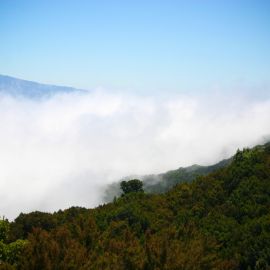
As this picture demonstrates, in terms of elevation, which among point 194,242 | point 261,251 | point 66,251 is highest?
point 66,251

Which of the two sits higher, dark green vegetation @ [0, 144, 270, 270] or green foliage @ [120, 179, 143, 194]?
green foliage @ [120, 179, 143, 194]

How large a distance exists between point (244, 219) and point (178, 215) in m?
6.86

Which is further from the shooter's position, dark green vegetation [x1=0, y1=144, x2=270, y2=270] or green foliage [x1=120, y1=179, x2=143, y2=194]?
green foliage [x1=120, y1=179, x2=143, y2=194]

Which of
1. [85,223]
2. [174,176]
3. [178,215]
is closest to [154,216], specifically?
[178,215]

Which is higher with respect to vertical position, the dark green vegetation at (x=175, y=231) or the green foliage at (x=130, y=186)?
the green foliage at (x=130, y=186)

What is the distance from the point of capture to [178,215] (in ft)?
116

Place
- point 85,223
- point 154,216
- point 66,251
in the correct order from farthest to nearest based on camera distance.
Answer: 1. point 154,216
2. point 85,223
3. point 66,251

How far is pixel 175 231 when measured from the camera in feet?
79.0

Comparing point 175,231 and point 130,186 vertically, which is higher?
point 130,186

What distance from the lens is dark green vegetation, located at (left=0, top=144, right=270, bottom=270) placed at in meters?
18.7

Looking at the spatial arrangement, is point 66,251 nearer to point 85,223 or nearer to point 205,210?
point 85,223

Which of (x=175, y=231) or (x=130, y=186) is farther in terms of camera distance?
(x=130, y=186)

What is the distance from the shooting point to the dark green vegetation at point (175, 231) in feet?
61.3

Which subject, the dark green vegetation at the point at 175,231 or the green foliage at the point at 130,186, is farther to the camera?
the green foliage at the point at 130,186
